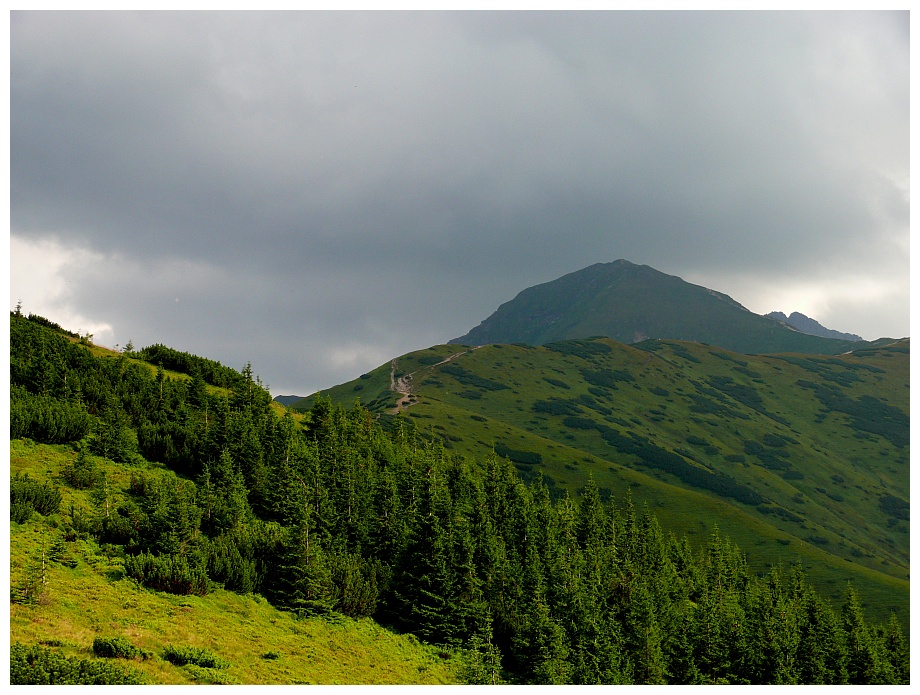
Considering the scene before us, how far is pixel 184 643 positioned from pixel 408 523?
29.3 m

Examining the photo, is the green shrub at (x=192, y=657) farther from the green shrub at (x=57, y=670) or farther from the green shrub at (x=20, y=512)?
the green shrub at (x=20, y=512)

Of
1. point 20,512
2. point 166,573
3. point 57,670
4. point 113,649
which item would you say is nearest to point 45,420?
point 20,512

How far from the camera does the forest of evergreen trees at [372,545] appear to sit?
40.8 metres

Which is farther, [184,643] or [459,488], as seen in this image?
[459,488]

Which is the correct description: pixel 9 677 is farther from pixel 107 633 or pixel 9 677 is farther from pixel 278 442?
pixel 278 442

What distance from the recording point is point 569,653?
158 ft

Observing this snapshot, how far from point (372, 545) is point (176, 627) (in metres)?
25.3

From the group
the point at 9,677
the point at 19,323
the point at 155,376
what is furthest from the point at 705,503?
the point at 9,677

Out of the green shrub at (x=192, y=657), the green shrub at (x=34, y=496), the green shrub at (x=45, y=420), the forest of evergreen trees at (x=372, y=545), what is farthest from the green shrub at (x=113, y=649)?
the green shrub at (x=45, y=420)

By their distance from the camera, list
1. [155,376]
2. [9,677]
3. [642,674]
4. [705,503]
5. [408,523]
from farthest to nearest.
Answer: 1. [705,503]
2. [155,376]
3. [408,523]
4. [642,674]
5. [9,677]

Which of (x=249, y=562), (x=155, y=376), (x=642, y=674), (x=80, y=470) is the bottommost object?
(x=642, y=674)

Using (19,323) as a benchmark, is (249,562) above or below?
below

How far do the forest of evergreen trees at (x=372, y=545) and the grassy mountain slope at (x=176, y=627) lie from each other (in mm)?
1460

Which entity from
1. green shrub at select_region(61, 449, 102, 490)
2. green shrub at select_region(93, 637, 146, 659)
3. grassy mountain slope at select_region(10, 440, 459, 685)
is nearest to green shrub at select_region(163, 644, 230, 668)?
grassy mountain slope at select_region(10, 440, 459, 685)
